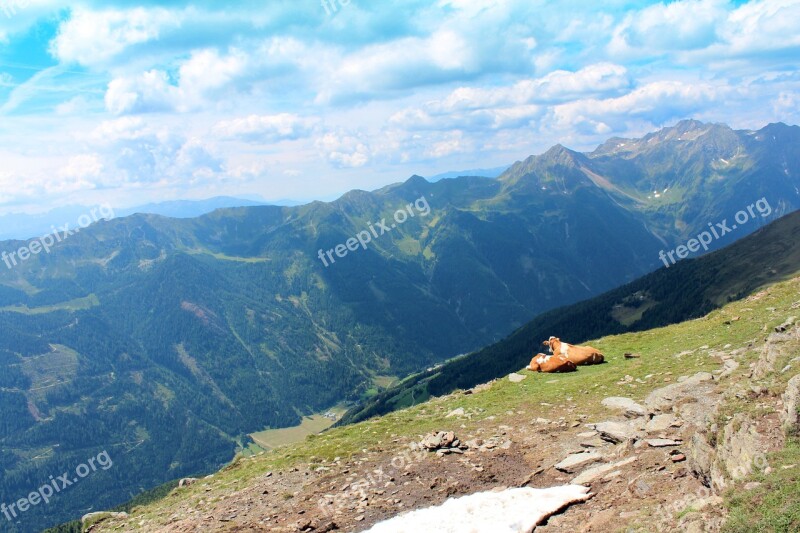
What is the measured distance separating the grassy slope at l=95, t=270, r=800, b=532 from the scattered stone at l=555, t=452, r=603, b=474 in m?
5.14

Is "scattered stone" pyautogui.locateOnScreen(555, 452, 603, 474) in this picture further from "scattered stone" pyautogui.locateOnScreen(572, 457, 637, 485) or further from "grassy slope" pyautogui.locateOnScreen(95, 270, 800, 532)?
"grassy slope" pyautogui.locateOnScreen(95, 270, 800, 532)

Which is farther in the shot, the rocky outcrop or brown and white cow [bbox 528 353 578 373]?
brown and white cow [bbox 528 353 578 373]

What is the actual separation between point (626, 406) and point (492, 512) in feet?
36.1

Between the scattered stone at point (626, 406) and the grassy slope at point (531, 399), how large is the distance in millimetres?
606

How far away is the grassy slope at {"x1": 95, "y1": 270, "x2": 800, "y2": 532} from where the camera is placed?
25.3 metres

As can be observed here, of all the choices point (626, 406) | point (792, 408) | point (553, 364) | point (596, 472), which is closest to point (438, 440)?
point (596, 472)

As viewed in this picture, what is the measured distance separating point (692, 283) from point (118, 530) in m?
196

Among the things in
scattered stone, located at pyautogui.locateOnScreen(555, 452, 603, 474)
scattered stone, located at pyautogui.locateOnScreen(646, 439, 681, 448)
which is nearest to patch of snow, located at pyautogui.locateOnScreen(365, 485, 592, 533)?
scattered stone, located at pyautogui.locateOnScreen(555, 452, 603, 474)

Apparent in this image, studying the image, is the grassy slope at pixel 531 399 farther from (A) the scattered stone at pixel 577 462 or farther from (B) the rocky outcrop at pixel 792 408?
(B) the rocky outcrop at pixel 792 408

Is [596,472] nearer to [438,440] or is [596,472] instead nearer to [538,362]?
[438,440]

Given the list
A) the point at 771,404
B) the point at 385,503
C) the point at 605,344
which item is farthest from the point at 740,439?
the point at 605,344

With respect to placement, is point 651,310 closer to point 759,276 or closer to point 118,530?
point 759,276

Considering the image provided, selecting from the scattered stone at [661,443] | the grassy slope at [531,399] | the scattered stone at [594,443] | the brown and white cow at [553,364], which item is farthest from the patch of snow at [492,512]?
the brown and white cow at [553,364]

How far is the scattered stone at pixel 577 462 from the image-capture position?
18688 mm
